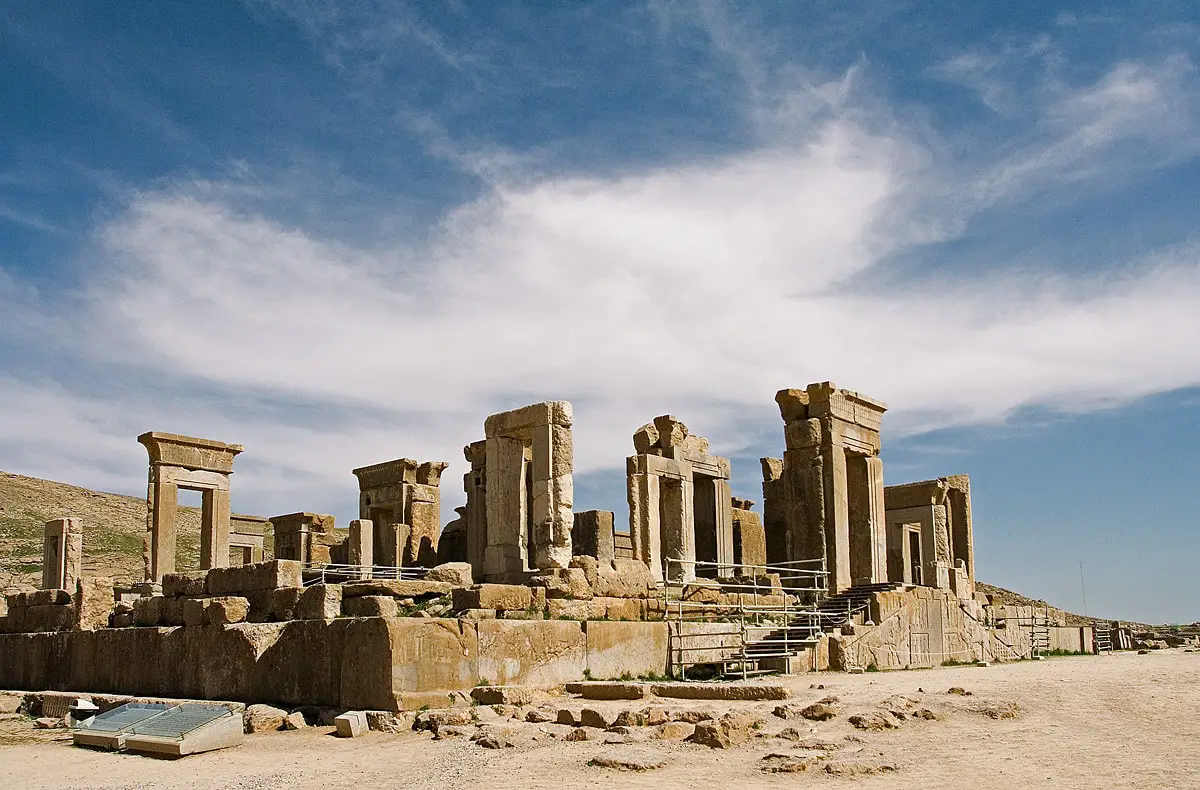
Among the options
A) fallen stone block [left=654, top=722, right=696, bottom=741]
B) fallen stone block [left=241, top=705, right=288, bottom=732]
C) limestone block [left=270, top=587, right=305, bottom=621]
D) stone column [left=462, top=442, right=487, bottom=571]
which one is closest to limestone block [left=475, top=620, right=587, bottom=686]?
fallen stone block [left=241, top=705, right=288, bottom=732]

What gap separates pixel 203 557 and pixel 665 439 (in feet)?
39.7

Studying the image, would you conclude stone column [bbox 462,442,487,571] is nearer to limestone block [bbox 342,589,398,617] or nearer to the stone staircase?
the stone staircase

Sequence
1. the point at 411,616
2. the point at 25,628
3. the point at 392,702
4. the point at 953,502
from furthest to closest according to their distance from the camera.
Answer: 1. the point at 953,502
2. the point at 25,628
3. the point at 411,616
4. the point at 392,702

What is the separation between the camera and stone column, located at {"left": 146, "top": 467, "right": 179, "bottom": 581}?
2588cm

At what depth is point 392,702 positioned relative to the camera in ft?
36.3

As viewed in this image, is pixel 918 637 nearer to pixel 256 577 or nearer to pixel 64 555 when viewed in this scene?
pixel 256 577

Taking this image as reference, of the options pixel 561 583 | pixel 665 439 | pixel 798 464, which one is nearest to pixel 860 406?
pixel 798 464

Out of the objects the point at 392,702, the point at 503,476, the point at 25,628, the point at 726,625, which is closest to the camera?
the point at 392,702

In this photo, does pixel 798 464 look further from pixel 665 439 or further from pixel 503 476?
pixel 503 476

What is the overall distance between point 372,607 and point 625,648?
11.4ft

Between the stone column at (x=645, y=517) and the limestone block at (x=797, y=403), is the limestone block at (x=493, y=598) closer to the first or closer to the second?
the stone column at (x=645, y=517)

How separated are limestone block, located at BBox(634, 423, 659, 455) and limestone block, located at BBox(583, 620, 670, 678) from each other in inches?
368

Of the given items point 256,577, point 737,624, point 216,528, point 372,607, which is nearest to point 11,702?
point 256,577

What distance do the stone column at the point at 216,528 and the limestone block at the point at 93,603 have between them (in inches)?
400
